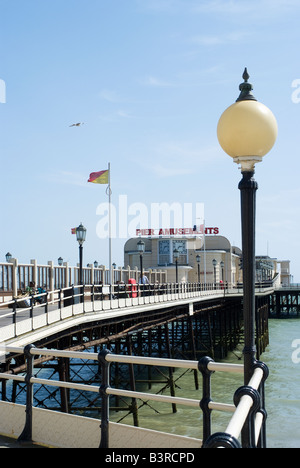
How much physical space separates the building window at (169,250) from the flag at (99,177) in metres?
39.8

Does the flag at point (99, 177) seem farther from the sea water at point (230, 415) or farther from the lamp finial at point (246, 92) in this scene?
the lamp finial at point (246, 92)

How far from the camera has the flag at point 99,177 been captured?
1147 inches

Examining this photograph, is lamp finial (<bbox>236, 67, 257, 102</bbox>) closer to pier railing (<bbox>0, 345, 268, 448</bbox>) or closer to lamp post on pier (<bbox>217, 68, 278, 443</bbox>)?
lamp post on pier (<bbox>217, 68, 278, 443</bbox>)

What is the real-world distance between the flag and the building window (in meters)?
39.8

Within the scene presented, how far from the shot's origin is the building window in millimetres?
68875

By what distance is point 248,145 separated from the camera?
488 centimetres

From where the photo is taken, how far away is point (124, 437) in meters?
5.18

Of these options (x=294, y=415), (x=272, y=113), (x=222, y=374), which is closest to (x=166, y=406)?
(x=294, y=415)

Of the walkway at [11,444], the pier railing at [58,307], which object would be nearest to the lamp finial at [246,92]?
the walkway at [11,444]
